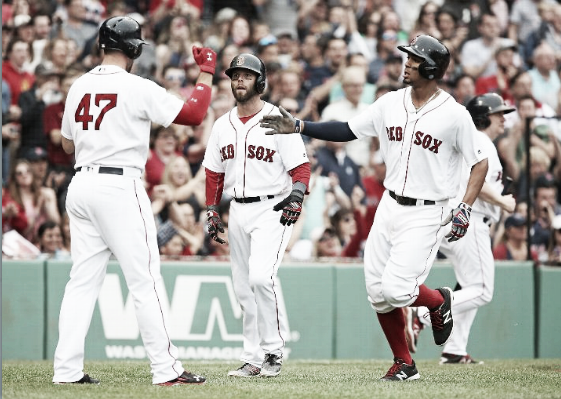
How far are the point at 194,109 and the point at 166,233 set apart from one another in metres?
4.23

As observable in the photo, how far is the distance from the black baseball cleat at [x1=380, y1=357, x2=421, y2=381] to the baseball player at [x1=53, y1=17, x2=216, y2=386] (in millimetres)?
1342

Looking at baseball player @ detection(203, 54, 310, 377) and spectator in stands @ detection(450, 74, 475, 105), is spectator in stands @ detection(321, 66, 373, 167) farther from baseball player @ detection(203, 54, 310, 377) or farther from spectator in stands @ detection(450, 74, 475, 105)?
baseball player @ detection(203, 54, 310, 377)

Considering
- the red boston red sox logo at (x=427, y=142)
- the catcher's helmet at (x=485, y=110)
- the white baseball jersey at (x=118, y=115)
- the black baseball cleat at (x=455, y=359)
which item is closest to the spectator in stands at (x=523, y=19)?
the catcher's helmet at (x=485, y=110)

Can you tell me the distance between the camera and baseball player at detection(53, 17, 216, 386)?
236 inches

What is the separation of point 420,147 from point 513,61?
7.29m

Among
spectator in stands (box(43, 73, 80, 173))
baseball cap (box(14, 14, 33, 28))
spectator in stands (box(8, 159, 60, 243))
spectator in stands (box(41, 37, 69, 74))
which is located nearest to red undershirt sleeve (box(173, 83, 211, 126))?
spectator in stands (box(8, 159, 60, 243))

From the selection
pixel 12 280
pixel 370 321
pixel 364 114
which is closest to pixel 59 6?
pixel 12 280

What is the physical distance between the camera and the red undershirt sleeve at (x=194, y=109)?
19.9ft

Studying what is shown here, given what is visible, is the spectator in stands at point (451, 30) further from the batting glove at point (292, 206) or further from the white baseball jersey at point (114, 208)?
the white baseball jersey at point (114, 208)

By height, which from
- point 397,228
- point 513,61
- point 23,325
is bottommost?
point 23,325

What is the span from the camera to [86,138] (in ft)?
20.0

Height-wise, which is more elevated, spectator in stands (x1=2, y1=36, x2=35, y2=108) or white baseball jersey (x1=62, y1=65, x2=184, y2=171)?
spectator in stands (x1=2, y1=36, x2=35, y2=108)

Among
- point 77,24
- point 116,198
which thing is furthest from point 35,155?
point 116,198

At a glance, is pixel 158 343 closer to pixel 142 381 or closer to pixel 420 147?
pixel 142 381
